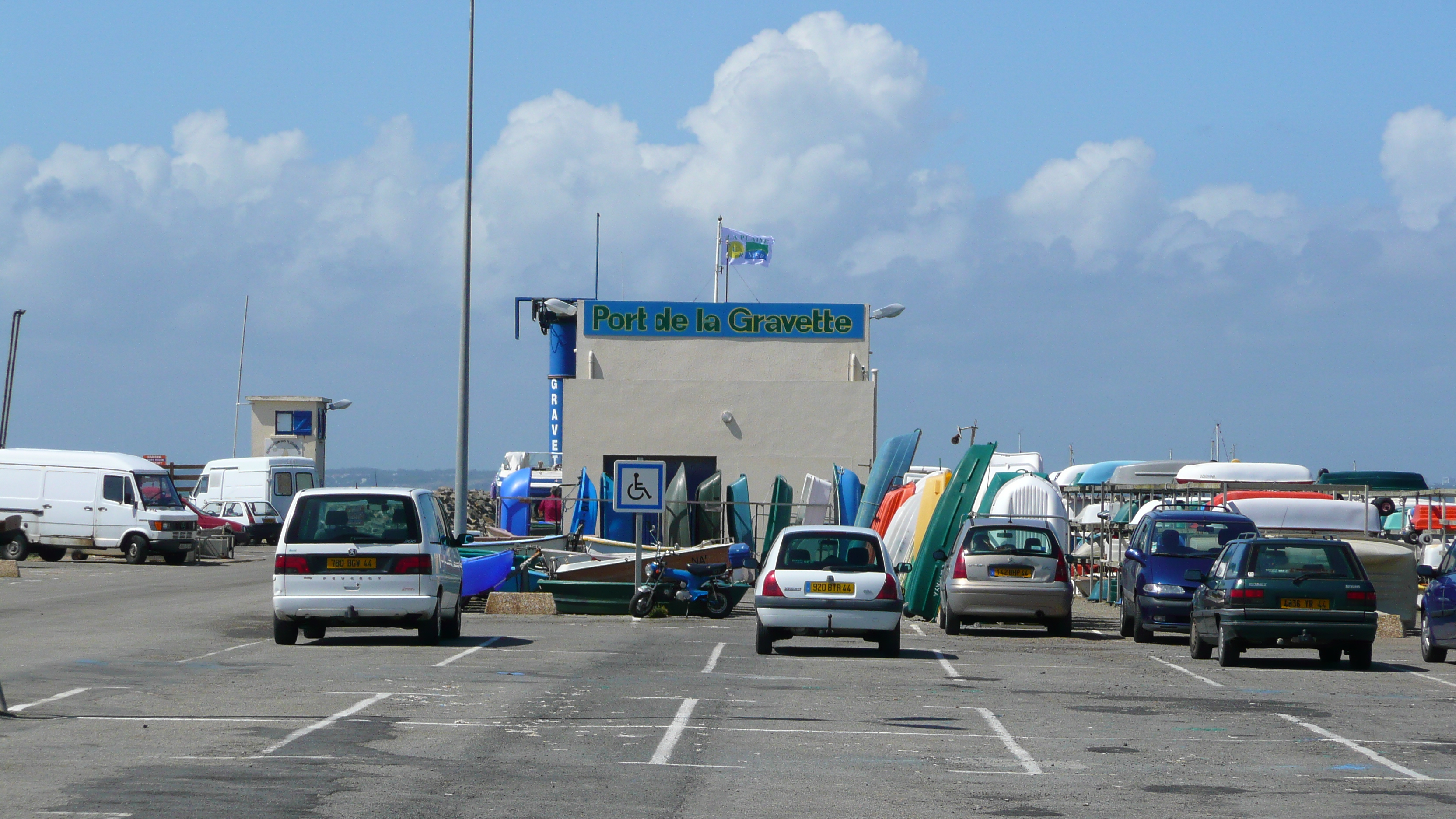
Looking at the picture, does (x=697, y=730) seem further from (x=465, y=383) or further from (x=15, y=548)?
(x=15, y=548)

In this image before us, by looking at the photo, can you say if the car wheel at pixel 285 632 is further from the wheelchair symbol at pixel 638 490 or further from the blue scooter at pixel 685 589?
the wheelchair symbol at pixel 638 490

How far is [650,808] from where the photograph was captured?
8.55m

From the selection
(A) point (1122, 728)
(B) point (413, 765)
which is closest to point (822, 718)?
(A) point (1122, 728)

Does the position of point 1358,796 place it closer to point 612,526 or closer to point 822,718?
point 822,718

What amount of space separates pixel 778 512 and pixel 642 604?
1336cm

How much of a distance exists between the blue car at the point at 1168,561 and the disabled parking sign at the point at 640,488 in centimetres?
712

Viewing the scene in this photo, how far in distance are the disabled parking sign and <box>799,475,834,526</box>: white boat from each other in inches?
559

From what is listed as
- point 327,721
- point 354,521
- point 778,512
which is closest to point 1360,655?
point 354,521

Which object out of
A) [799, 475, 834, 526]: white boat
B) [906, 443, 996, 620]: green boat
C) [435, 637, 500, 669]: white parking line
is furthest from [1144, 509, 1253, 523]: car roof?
[799, 475, 834, 526]: white boat

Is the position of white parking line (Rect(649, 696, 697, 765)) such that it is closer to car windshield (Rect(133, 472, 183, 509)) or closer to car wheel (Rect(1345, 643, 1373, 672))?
car wheel (Rect(1345, 643, 1373, 672))

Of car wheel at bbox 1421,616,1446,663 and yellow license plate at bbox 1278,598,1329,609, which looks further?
car wheel at bbox 1421,616,1446,663

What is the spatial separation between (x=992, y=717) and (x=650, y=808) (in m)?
5.10

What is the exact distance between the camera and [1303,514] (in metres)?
27.6

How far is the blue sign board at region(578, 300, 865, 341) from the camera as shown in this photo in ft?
158
